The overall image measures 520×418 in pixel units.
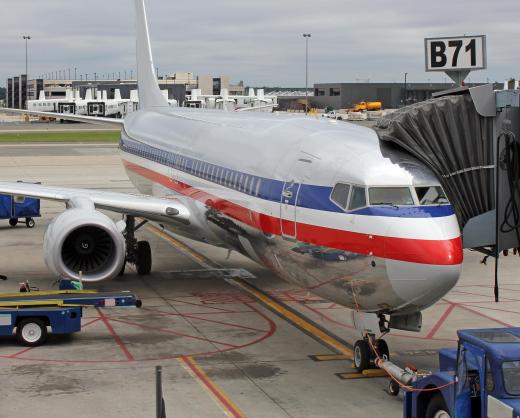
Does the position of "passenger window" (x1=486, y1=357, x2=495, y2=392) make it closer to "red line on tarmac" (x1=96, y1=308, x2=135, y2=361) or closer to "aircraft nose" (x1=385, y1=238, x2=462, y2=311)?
"aircraft nose" (x1=385, y1=238, x2=462, y2=311)

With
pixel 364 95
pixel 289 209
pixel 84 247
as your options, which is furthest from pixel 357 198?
pixel 364 95

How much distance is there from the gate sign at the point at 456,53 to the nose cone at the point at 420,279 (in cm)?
748

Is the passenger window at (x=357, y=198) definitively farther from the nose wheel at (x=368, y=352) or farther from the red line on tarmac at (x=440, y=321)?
the red line on tarmac at (x=440, y=321)

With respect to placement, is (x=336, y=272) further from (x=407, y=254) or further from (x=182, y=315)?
(x=182, y=315)

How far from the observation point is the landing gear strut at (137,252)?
2538 cm

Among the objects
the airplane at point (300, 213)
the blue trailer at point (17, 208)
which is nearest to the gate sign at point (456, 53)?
the airplane at point (300, 213)

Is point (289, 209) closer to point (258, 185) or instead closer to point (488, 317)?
point (258, 185)

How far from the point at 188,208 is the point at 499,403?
45.0 feet

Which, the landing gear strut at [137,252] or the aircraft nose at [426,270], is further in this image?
the landing gear strut at [137,252]

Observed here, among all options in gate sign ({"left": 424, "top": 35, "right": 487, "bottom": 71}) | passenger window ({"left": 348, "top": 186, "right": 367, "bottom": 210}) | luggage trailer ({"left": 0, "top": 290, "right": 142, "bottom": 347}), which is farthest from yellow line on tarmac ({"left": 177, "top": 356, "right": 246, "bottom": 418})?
gate sign ({"left": 424, "top": 35, "right": 487, "bottom": 71})

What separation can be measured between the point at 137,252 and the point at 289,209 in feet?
33.8

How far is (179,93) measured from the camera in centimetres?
17988

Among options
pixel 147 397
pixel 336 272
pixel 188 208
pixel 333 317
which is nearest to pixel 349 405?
pixel 336 272

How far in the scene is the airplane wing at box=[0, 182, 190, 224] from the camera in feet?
75.0
